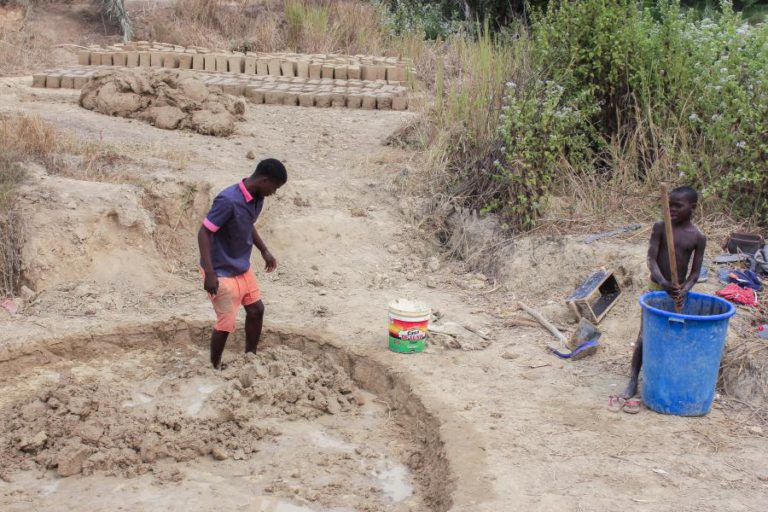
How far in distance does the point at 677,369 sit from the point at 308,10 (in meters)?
11.3

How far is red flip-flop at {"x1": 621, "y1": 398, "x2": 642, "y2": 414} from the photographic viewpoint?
4832 millimetres

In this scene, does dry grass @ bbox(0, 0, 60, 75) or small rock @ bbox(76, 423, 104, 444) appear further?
dry grass @ bbox(0, 0, 60, 75)

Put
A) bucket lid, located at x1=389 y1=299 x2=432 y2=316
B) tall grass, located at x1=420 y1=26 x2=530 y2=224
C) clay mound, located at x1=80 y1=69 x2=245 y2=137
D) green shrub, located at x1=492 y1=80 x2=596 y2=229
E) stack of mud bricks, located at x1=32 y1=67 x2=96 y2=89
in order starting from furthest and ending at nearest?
stack of mud bricks, located at x1=32 y1=67 x2=96 y2=89, clay mound, located at x1=80 y1=69 x2=245 y2=137, tall grass, located at x1=420 y1=26 x2=530 y2=224, green shrub, located at x1=492 y1=80 x2=596 y2=229, bucket lid, located at x1=389 y1=299 x2=432 y2=316

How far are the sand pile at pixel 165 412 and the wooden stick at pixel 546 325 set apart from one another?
1490mm

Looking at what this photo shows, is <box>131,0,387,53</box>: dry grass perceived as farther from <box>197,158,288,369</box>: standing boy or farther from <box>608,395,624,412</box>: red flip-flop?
<box>608,395,624,412</box>: red flip-flop

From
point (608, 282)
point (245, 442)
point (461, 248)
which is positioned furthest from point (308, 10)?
point (245, 442)

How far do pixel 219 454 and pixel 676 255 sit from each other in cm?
284

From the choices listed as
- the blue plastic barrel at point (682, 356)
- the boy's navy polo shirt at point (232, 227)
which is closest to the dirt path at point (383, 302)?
the blue plastic barrel at point (682, 356)

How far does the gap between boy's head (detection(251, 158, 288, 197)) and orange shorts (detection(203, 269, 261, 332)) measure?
60 centimetres

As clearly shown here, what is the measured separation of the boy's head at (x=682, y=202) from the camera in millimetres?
4863

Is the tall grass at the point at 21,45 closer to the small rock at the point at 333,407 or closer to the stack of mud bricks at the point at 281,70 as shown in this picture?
the stack of mud bricks at the point at 281,70

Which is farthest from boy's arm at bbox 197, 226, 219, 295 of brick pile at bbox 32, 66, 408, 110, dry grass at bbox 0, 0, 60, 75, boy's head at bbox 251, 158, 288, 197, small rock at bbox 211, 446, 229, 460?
dry grass at bbox 0, 0, 60, 75

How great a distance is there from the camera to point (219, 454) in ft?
15.4

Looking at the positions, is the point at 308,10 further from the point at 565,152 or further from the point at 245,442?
the point at 245,442
